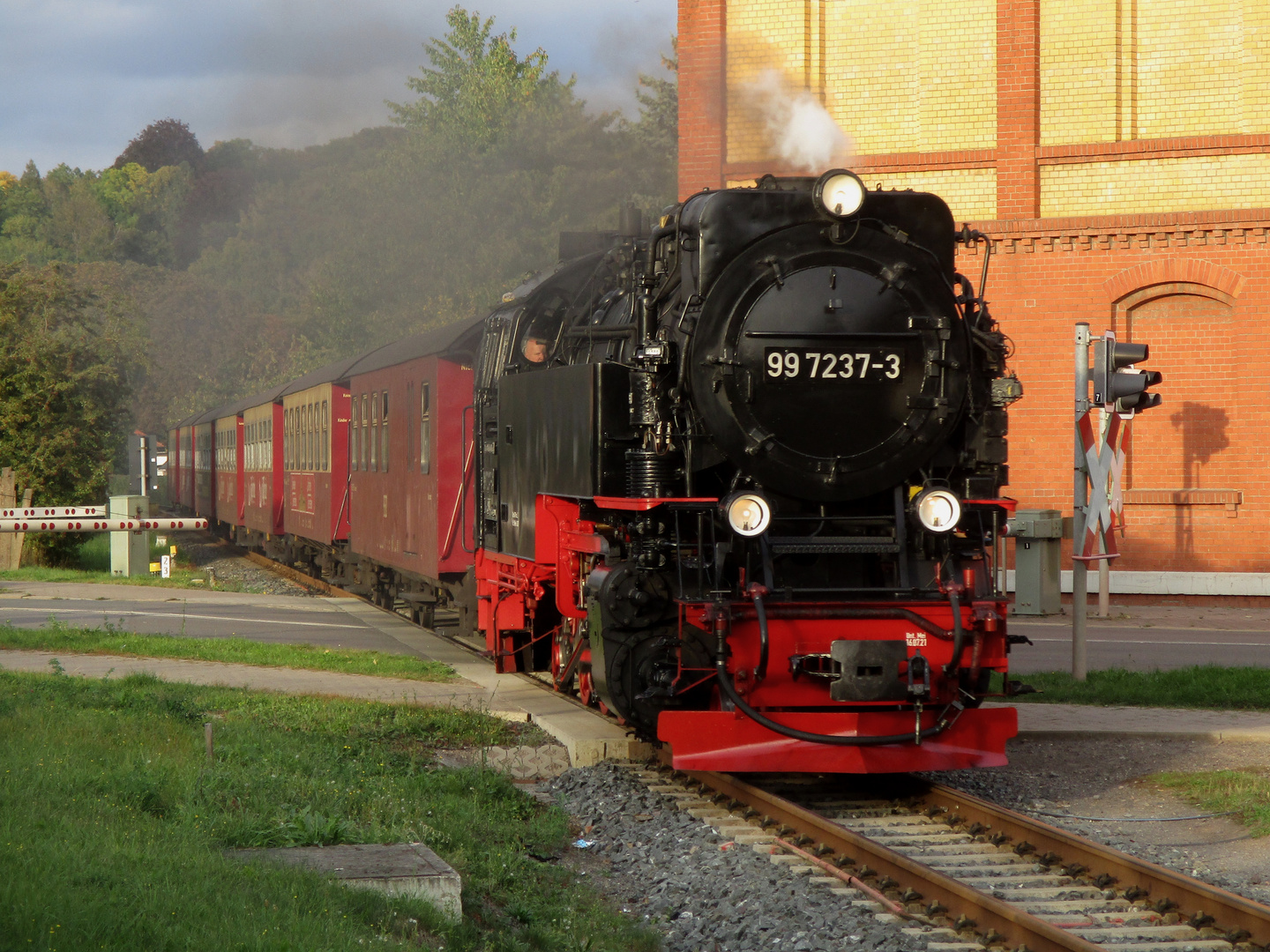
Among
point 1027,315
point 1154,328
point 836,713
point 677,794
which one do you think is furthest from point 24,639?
point 1154,328

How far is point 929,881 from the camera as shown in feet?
17.9

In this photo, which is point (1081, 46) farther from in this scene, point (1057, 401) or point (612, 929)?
point (612, 929)

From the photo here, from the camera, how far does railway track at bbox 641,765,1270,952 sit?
4.95 m

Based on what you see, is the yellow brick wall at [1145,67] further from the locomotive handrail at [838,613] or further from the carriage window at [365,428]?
the locomotive handrail at [838,613]

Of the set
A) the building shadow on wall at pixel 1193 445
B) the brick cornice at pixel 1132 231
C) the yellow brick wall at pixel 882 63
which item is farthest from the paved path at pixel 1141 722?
the yellow brick wall at pixel 882 63

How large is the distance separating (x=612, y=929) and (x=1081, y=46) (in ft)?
53.7

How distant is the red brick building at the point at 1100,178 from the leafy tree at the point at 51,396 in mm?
13188

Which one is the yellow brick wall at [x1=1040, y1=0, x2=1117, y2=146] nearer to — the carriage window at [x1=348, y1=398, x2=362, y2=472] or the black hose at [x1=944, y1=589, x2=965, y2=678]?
the carriage window at [x1=348, y1=398, x2=362, y2=472]

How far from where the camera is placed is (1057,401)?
59.9 ft

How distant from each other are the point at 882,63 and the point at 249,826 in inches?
640

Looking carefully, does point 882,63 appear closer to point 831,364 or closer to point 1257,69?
point 1257,69

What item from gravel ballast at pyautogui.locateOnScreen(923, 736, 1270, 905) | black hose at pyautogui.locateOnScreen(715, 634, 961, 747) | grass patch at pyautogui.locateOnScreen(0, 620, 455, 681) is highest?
black hose at pyautogui.locateOnScreen(715, 634, 961, 747)

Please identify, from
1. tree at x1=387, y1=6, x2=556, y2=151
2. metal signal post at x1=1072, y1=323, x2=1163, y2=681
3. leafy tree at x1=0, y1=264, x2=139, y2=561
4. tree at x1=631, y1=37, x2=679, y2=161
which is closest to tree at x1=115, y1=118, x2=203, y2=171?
tree at x1=387, y1=6, x2=556, y2=151

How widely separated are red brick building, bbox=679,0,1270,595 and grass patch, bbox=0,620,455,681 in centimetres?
860
